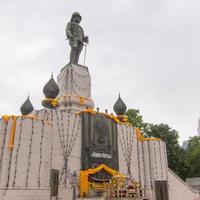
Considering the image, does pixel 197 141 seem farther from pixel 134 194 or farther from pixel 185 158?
pixel 134 194

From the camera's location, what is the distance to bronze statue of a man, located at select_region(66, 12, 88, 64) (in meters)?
33.5

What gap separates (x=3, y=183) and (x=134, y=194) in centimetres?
887

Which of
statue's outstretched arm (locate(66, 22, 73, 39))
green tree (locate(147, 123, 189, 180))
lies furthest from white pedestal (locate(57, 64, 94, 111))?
green tree (locate(147, 123, 189, 180))

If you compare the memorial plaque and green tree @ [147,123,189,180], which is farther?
green tree @ [147,123,189,180]

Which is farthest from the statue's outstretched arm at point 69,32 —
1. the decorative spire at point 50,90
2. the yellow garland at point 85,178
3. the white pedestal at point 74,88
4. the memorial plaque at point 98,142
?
the yellow garland at point 85,178

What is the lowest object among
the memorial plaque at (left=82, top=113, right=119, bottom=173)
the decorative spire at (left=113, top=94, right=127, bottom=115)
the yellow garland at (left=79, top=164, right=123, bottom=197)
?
the yellow garland at (left=79, top=164, right=123, bottom=197)

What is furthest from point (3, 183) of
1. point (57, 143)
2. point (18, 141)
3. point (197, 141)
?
point (197, 141)

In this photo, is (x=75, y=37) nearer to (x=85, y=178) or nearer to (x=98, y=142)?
(x=98, y=142)

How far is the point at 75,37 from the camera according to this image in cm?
3372

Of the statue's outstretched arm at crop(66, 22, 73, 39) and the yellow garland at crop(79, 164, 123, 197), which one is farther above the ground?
the statue's outstretched arm at crop(66, 22, 73, 39)

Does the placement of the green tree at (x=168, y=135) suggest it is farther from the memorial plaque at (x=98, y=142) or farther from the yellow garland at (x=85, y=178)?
the yellow garland at (x=85, y=178)

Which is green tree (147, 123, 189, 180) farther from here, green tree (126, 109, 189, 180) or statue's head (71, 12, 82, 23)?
statue's head (71, 12, 82, 23)

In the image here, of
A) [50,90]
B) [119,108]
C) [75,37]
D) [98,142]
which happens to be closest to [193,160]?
[119,108]

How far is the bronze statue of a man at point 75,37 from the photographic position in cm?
3350
